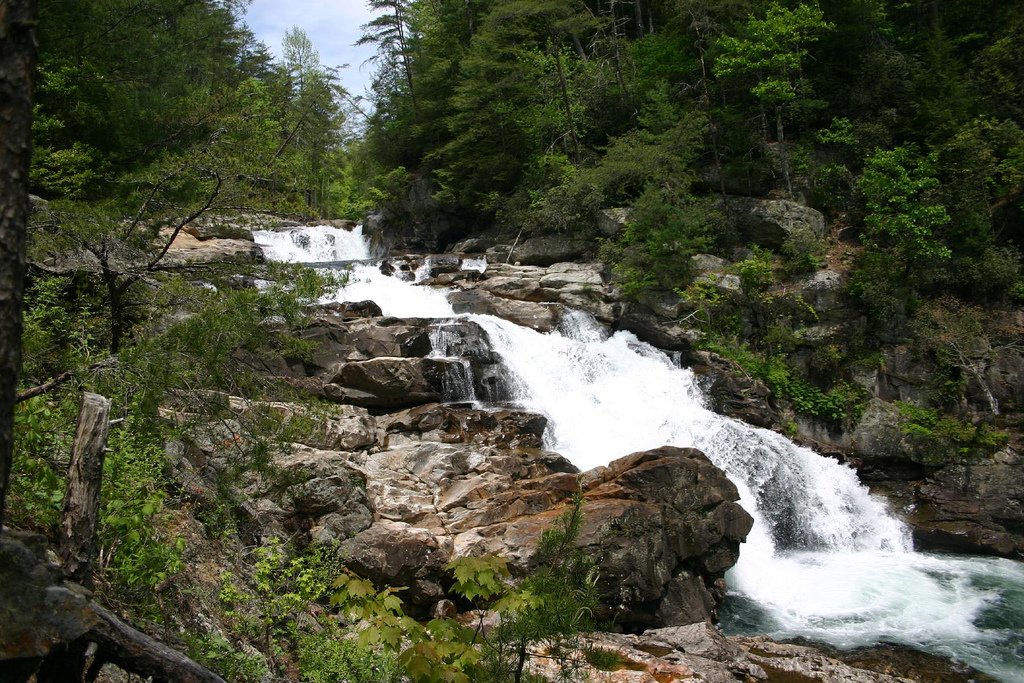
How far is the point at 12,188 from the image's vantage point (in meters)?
2.40

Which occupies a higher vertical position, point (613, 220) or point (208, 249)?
point (613, 220)

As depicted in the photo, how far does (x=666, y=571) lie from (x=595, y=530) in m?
1.30

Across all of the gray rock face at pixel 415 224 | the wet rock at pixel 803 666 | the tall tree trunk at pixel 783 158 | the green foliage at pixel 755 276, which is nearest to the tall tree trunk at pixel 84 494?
the wet rock at pixel 803 666

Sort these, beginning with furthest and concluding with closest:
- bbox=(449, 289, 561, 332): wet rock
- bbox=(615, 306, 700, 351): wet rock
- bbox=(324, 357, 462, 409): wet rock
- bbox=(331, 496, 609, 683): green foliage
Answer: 1. bbox=(615, 306, 700, 351): wet rock
2. bbox=(449, 289, 561, 332): wet rock
3. bbox=(324, 357, 462, 409): wet rock
4. bbox=(331, 496, 609, 683): green foliage

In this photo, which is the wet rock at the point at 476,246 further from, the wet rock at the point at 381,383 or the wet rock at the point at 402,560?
the wet rock at the point at 402,560

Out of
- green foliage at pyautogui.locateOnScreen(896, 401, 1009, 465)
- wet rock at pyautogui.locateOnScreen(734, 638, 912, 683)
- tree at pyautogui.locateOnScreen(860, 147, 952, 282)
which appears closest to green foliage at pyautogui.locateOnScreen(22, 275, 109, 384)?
wet rock at pyautogui.locateOnScreen(734, 638, 912, 683)

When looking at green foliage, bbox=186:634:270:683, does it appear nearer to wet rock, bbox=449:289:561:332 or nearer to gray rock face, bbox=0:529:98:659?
gray rock face, bbox=0:529:98:659

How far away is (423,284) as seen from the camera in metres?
18.9

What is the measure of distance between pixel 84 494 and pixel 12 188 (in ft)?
7.16

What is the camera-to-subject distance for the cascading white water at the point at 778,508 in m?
9.72

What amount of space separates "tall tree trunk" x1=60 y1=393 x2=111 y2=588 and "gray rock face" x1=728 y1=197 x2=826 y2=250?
1768 cm

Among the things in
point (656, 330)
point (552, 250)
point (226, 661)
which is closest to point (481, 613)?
point (226, 661)

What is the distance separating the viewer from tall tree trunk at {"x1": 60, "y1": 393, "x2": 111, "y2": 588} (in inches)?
148

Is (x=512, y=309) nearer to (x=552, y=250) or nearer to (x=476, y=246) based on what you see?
(x=552, y=250)
